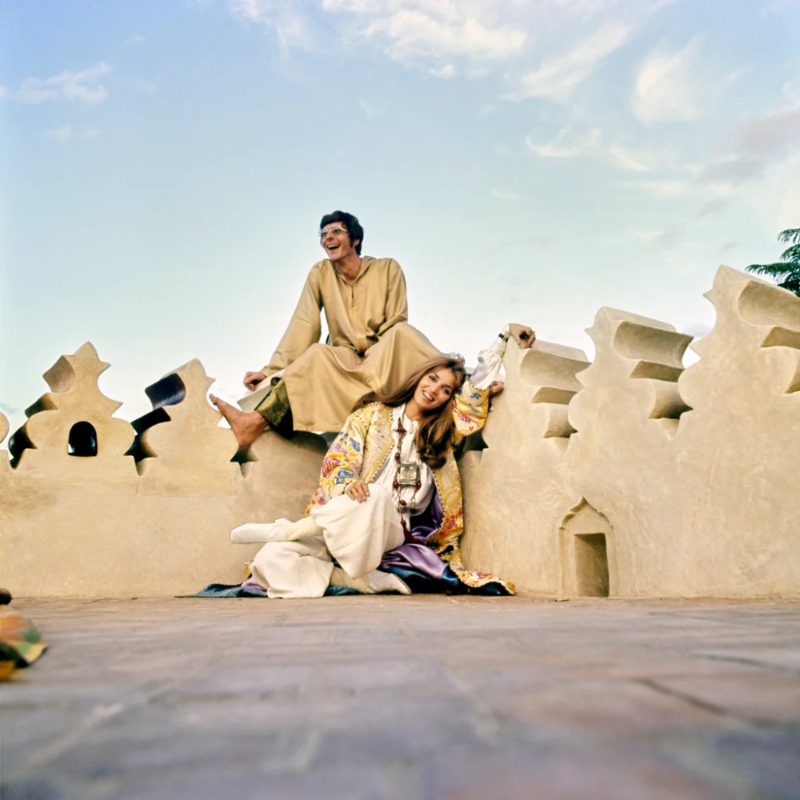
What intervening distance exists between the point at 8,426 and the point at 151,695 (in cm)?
438

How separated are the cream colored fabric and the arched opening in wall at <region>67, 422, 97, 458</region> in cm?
179

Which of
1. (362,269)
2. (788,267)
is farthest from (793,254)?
(362,269)

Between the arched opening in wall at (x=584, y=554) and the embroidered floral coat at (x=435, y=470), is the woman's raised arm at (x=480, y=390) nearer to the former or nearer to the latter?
the embroidered floral coat at (x=435, y=470)

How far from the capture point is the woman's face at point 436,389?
4.42 meters

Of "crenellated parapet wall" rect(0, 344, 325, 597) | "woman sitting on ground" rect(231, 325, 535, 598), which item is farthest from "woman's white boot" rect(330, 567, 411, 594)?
"crenellated parapet wall" rect(0, 344, 325, 597)

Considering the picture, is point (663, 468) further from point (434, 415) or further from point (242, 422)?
point (242, 422)

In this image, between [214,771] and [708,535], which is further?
[708,535]

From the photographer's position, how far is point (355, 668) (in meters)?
0.99

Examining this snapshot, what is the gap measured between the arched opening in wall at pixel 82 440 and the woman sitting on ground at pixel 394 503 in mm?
A: 1610

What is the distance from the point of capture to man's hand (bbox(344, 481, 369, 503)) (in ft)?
12.4

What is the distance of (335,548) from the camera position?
3762 millimetres

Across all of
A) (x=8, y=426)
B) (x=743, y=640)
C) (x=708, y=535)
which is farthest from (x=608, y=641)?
(x=8, y=426)

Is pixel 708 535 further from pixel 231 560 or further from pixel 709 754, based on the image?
pixel 231 560

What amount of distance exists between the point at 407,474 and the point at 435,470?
23cm
